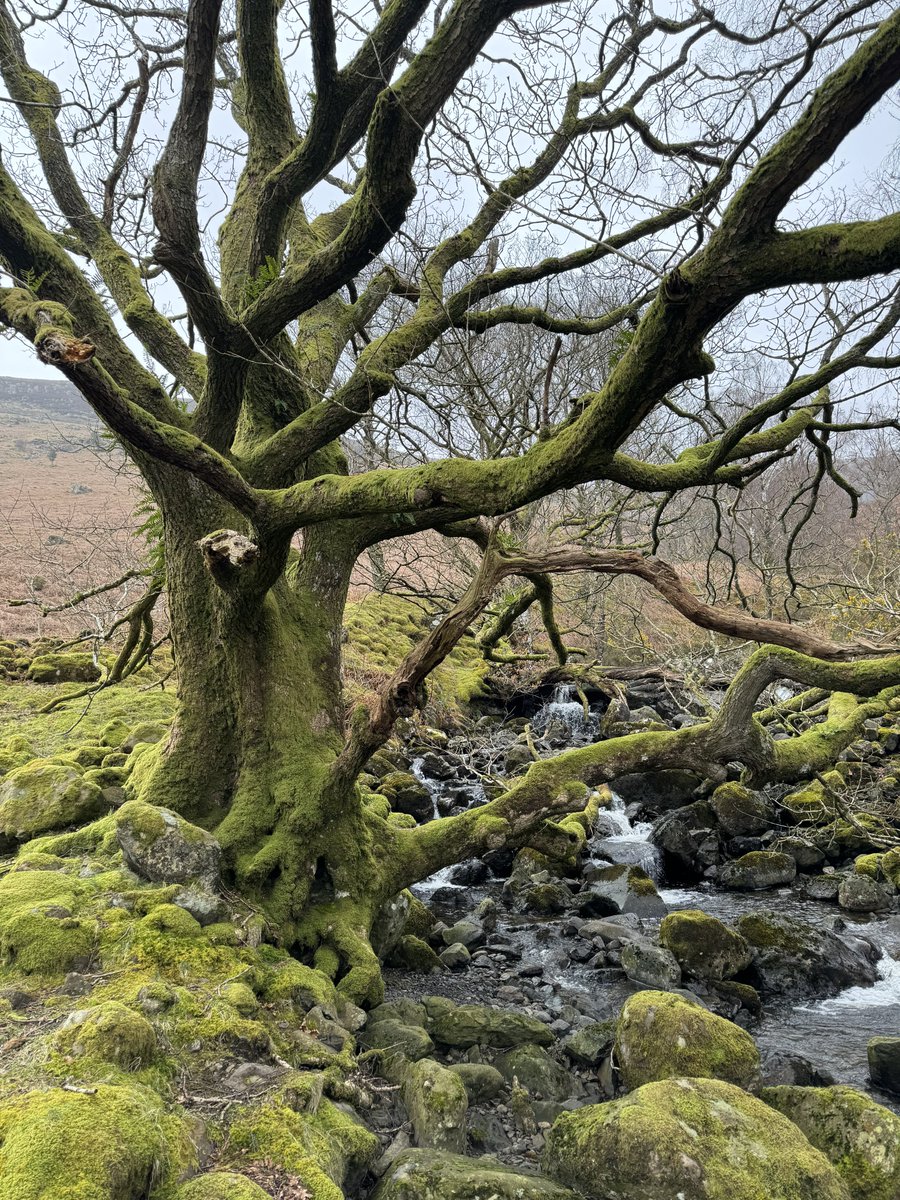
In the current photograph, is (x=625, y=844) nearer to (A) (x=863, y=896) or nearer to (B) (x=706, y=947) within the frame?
(A) (x=863, y=896)

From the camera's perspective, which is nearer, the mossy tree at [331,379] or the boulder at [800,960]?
the mossy tree at [331,379]

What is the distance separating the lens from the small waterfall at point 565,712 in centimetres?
1669

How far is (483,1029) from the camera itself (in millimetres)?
5340

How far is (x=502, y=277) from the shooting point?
6.43m

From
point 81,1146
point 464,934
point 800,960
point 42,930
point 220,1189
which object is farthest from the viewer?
point 464,934

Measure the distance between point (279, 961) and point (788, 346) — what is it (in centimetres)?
623

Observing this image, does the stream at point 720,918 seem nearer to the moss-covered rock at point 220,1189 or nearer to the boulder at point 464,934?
the boulder at point 464,934

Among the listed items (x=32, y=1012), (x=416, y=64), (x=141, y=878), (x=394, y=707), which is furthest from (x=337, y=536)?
(x=32, y=1012)

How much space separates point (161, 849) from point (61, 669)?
9.66 metres

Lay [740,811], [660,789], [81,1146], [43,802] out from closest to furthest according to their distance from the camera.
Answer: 1. [81,1146]
2. [43,802]
3. [740,811]
4. [660,789]

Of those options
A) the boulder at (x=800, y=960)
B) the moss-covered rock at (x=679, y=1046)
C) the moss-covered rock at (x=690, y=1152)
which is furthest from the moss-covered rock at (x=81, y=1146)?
the boulder at (x=800, y=960)

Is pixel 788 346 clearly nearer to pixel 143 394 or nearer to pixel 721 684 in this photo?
pixel 143 394

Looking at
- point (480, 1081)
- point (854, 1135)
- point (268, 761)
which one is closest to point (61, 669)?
point (268, 761)

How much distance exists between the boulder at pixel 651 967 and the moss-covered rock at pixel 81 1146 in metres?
5.36
